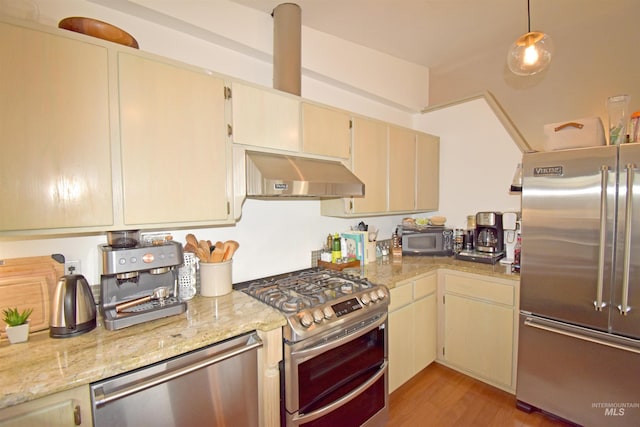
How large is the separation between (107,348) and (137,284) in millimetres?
403

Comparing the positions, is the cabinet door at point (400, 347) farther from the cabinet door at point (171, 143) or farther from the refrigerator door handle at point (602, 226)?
the cabinet door at point (171, 143)

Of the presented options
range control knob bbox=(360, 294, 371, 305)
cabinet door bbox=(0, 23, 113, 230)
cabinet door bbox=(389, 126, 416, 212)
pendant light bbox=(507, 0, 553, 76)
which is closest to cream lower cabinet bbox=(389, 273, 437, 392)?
range control knob bbox=(360, 294, 371, 305)

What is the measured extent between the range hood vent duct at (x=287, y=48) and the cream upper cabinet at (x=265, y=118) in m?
0.18

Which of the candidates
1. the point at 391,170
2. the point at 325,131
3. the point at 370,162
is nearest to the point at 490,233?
the point at 391,170

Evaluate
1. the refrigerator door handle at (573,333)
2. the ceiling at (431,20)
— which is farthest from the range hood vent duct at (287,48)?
the refrigerator door handle at (573,333)

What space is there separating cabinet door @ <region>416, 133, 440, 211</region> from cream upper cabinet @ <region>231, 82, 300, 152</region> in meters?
1.51

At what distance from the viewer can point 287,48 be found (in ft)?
6.53

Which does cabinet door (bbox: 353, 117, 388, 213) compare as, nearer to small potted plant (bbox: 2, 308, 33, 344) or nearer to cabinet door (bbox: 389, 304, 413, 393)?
cabinet door (bbox: 389, 304, 413, 393)

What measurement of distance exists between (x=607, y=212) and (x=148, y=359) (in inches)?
98.3

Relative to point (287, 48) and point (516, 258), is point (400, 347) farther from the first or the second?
point (287, 48)

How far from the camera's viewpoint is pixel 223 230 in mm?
1957

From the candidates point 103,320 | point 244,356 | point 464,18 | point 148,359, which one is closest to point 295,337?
point 244,356

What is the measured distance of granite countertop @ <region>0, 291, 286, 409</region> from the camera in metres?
0.92

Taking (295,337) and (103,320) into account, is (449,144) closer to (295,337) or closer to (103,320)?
(295,337)
